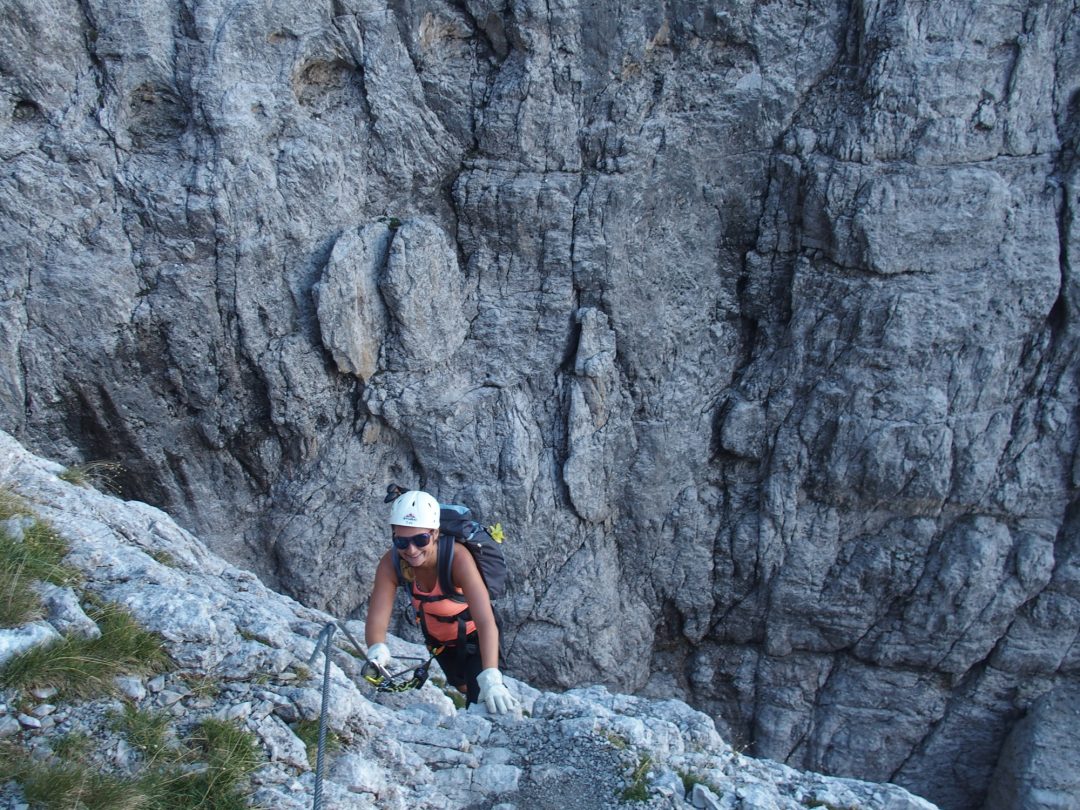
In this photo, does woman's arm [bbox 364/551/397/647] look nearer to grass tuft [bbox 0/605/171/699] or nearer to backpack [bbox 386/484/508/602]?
backpack [bbox 386/484/508/602]

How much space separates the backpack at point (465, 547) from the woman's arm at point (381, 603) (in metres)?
0.06

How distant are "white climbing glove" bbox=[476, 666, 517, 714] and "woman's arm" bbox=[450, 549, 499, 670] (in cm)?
5

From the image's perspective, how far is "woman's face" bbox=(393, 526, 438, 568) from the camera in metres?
5.07

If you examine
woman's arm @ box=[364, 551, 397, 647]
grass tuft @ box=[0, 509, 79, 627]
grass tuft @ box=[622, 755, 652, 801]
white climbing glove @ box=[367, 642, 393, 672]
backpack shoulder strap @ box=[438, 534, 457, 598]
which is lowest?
grass tuft @ box=[622, 755, 652, 801]

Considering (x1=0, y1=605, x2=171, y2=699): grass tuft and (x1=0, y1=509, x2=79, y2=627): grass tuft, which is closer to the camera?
(x1=0, y1=605, x2=171, y2=699): grass tuft

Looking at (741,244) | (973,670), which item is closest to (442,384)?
(741,244)

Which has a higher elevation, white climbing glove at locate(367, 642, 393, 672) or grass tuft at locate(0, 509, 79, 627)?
grass tuft at locate(0, 509, 79, 627)

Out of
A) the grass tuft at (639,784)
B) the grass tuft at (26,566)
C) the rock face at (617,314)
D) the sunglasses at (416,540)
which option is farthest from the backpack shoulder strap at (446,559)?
the rock face at (617,314)

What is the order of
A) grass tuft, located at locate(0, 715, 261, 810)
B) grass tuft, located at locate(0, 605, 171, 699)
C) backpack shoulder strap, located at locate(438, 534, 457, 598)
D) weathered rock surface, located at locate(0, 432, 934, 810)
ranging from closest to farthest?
grass tuft, located at locate(0, 715, 261, 810) → grass tuft, located at locate(0, 605, 171, 699) → weathered rock surface, located at locate(0, 432, 934, 810) → backpack shoulder strap, located at locate(438, 534, 457, 598)

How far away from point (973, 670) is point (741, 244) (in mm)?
6000

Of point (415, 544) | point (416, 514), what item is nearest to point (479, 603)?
point (415, 544)

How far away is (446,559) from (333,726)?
4.06ft

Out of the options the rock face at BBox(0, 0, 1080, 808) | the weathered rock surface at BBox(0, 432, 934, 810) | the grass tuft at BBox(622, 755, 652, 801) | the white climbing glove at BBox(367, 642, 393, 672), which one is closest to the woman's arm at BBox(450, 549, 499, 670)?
the weathered rock surface at BBox(0, 432, 934, 810)

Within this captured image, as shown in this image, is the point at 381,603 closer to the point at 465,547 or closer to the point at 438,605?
the point at 438,605
